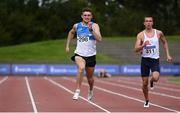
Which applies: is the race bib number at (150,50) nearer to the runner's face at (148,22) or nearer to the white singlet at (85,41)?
the runner's face at (148,22)

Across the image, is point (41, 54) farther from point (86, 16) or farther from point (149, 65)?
point (86, 16)

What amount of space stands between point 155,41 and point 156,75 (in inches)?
30.6

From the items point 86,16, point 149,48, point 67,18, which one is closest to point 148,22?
point 149,48

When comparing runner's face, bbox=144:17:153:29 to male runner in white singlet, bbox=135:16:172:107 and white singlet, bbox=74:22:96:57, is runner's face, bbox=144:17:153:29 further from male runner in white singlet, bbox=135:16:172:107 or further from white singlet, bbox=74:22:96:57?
white singlet, bbox=74:22:96:57

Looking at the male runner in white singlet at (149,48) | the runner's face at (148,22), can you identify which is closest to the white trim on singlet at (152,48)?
the male runner in white singlet at (149,48)

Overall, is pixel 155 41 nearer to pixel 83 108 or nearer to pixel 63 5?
pixel 83 108

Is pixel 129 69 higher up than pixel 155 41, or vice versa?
pixel 155 41

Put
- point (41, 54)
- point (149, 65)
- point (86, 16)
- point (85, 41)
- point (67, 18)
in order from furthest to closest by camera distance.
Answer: point (67, 18) < point (41, 54) < point (149, 65) < point (85, 41) < point (86, 16)

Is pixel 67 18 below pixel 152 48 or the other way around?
the other way around

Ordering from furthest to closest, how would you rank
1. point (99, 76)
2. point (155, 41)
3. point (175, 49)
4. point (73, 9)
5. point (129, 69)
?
point (73, 9), point (175, 49), point (129, 69), point (99, 76), point (155, 41)

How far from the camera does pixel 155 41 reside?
43.6 ft

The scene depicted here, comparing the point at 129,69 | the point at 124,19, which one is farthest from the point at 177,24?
the point at 129,69

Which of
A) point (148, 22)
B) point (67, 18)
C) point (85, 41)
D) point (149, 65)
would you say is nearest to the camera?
point (85, 41)

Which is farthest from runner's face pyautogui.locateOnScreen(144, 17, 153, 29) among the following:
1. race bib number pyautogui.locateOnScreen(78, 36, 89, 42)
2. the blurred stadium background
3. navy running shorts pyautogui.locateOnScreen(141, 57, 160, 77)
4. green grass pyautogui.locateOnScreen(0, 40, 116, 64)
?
the blurred stadium background
